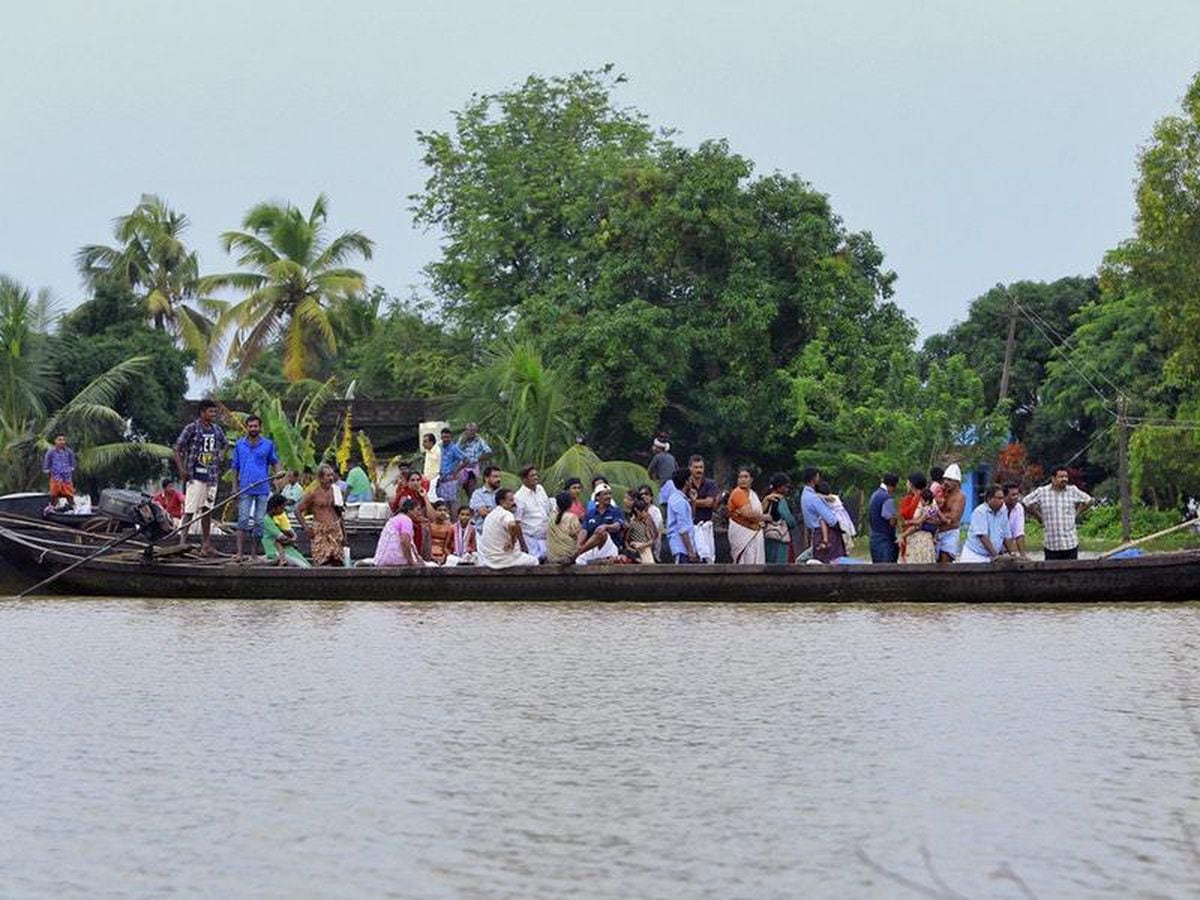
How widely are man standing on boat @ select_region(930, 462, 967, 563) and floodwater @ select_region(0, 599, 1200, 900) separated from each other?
3565mm

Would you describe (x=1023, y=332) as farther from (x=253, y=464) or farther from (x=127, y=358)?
(x=253, y=464)

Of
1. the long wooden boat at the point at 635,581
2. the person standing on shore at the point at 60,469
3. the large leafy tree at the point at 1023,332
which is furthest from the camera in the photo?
the large leafy tree at the point at 1023,332

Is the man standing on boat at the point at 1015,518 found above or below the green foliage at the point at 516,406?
below

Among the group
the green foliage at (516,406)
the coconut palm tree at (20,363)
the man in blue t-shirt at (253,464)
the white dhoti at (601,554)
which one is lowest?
the white dhoti at (601,554)

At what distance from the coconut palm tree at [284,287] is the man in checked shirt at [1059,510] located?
25.8m

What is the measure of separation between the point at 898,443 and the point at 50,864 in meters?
29.7

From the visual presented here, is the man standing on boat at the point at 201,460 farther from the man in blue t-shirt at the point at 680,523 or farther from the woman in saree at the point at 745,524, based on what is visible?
the woman in saree at the point at 745,524

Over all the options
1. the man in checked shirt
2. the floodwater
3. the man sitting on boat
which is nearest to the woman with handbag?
the man in checked shirt

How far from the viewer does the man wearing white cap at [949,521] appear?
18312 mm

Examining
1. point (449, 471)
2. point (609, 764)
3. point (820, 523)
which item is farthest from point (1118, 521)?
point (609, 764)

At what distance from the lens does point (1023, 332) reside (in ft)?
174

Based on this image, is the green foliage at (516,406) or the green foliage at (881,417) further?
the green foliage at (881,417)

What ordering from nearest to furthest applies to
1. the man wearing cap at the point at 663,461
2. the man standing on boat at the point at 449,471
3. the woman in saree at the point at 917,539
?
the woman in saree at the point at 917,539, the man wearing cap at the point at 663,461, the man standing on boat at the point at 449,471

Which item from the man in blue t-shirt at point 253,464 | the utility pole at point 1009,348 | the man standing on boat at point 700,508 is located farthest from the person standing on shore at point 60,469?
the utility pole at point 1009,348
